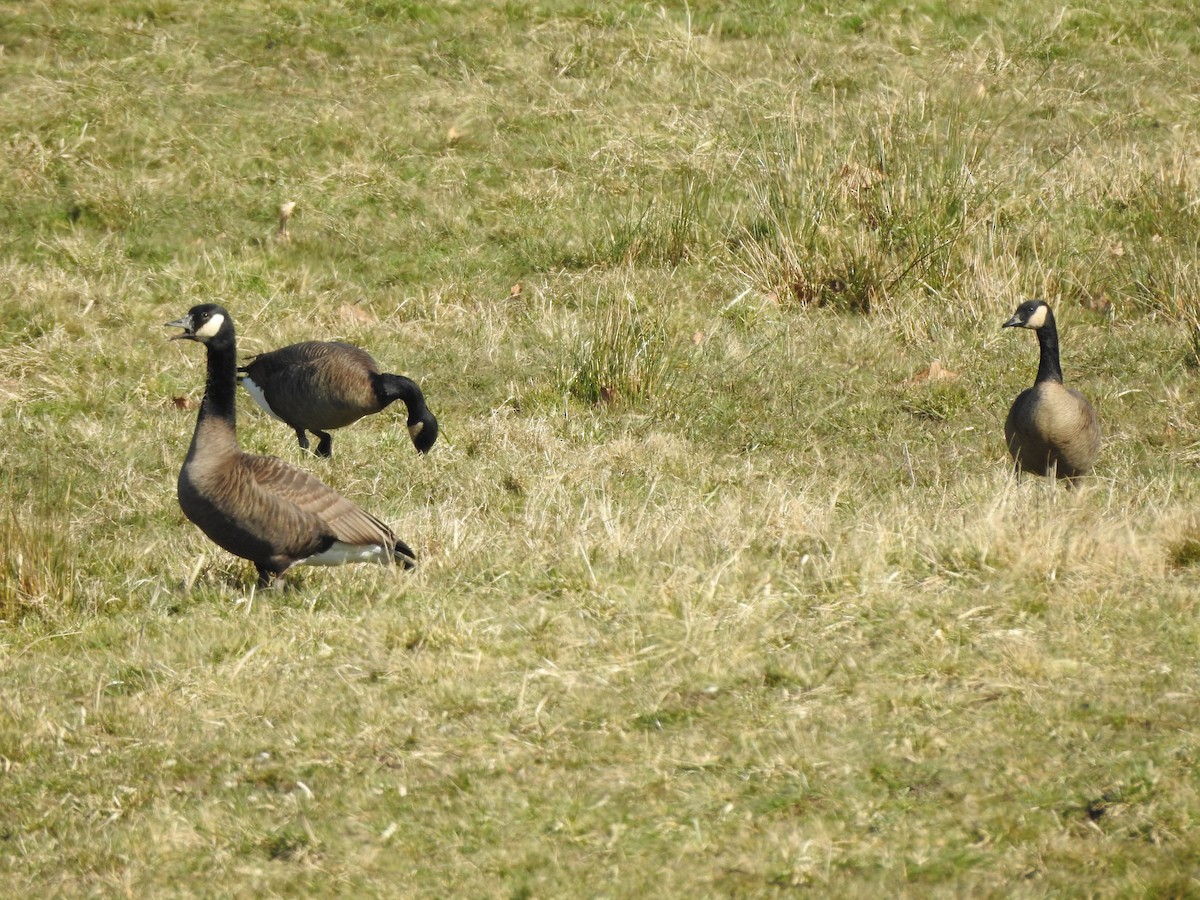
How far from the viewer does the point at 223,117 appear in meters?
13.2

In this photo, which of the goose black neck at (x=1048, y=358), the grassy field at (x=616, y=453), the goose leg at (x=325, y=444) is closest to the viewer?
the grassy field at (x=616, y=453)

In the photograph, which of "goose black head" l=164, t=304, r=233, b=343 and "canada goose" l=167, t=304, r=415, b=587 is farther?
"goose black head" l=164, t=304, r=233, b=343

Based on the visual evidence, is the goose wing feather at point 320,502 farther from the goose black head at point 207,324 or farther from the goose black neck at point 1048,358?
the goose black neck at point 1048,358

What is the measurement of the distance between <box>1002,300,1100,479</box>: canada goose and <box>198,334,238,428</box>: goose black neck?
13.6 feet

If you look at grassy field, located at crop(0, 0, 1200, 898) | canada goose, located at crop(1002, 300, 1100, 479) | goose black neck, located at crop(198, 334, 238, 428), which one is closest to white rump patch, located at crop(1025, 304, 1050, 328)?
canada goose, located at crop(1002, 300, 1100, 479)

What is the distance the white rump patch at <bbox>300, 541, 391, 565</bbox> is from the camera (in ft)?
20.7

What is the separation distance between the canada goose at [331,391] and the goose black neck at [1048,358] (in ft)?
11.5

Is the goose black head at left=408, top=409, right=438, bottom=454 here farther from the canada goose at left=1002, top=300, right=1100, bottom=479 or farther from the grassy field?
the canada goose at left=1002, top=300, right=1100, bottom=479

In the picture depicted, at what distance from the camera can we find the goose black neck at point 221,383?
648 cm

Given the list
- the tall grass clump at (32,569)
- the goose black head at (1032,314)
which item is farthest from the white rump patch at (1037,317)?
the tall grass clump at (32,569)

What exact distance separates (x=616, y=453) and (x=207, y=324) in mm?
2616

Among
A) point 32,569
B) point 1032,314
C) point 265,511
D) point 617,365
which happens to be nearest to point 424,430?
point 617,365

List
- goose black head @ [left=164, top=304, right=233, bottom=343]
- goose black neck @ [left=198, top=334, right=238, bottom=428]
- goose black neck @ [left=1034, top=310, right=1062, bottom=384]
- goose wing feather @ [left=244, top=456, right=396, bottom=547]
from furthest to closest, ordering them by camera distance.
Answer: goose black neck @ [left=1034, top=310, right=1062, bottom=384] → goose black head @ [left=164, top=304, right=233, bottom=343] → goose black neck @ [left=198, top=334, right=238, bottom=428] → goose wing feather @ [left=244, top=456, right=396, bottom=547]

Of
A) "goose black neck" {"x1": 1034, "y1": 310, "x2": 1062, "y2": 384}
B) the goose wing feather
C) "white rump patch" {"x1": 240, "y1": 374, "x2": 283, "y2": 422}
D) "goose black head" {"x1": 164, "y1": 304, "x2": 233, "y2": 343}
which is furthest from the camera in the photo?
"white rump patch" {"x1": 240, "y1": 374, "x2": 283, "y2": 422}
